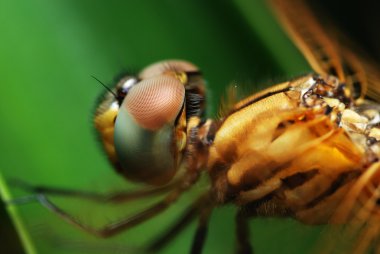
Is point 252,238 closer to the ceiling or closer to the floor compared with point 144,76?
closer to the floor

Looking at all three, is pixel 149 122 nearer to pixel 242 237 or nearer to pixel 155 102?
pixel 155 102

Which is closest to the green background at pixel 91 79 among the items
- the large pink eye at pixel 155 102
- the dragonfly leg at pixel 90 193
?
the dragonfly leg at pixel 90 193

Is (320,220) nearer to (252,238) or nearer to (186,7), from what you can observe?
(252,238)

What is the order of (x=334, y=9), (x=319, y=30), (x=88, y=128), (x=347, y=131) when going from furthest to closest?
1. (x=334, y=9)
2. (x=319, y=30)
3. (x=88, y=128)
4. (x=347, y=131)

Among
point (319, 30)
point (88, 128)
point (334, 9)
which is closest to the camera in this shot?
point (88, 128)

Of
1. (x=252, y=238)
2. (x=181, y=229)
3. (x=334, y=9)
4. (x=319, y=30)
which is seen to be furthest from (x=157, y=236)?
(x=334, y=9)

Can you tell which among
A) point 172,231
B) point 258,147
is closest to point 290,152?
point 258,147

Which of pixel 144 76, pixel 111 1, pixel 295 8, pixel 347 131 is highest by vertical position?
pixel 111 1
